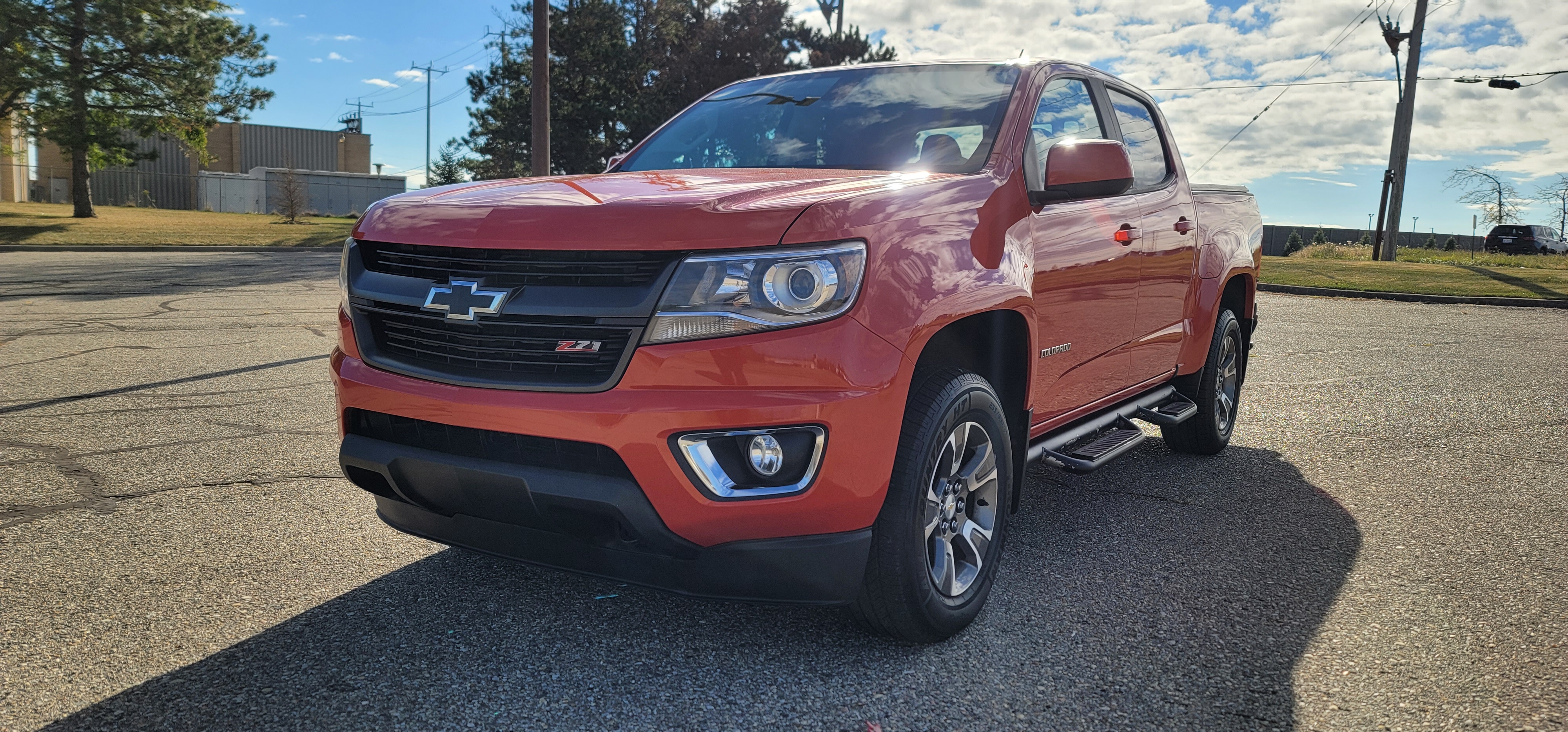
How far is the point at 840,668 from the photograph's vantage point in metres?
2.90

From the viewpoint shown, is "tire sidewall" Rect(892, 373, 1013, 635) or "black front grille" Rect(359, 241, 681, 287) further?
"tire sidewall" Rect(892, 373, 1013, 635)

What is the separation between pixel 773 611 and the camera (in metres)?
3.33

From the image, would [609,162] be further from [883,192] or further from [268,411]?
[268,411]

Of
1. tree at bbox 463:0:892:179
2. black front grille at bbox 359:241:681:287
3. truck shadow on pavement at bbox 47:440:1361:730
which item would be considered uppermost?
tree at bbox 463:0:892:179

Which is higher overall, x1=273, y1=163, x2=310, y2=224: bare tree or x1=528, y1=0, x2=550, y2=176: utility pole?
x1=528, y1=0, x2=550, y2=176: utility pole

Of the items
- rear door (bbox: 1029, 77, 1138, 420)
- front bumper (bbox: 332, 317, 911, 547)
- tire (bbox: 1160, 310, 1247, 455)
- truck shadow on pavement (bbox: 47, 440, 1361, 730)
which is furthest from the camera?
tire (bbox: 1160, 310, 1247, 455)

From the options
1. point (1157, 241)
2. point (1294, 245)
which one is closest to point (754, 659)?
point (1157, 241)

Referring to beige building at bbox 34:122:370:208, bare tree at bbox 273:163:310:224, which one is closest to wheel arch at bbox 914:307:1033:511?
bare tree at bbox 273:163:310:224

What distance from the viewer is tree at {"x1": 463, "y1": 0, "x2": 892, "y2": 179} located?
35156 mm

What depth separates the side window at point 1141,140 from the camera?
4.69 m

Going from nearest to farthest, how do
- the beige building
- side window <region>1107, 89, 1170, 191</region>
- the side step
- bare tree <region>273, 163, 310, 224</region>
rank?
the side step, side window <region>1107, 89, 1170, 191</region>, bare tree <region>273, 163, 310, 224</region>, the beige building

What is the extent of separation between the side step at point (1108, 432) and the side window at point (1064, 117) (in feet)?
3.35

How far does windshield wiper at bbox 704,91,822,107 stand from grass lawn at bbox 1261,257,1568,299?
19.3 meters

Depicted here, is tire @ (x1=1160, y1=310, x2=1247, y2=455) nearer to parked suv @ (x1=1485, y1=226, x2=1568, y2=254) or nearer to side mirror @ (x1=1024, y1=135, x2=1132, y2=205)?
side mirror @ (x1=1024, y1=135, x2=1132, y2=205)
